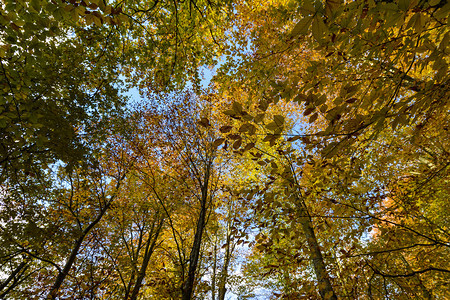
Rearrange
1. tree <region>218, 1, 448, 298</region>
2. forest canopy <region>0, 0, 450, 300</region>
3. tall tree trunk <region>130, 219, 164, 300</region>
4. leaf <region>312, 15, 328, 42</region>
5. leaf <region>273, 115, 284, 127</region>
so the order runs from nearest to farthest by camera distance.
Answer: leaf <region>312, 15, 328, 42</region>, tree <region>218, 1, 448, 298</region>, leaf <region>273, 115, 284, 127</region>, forest canopy <region>0, 0, 450, 300</region>, tall tree trunk <region>130, 219, 164, 300</region>

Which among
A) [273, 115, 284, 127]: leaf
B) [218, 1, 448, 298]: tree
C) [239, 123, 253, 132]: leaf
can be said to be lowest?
[273, 115, 284, 127]: leaf

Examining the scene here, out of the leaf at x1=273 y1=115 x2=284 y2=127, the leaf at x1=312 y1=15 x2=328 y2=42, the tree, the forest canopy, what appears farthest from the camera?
the forest canopy

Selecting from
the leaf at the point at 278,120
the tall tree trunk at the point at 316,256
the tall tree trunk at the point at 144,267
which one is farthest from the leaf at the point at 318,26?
the tall tree trunk at the point at 144,267

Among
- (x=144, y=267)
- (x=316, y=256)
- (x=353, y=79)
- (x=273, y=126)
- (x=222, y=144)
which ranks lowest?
(x=273, y=126)

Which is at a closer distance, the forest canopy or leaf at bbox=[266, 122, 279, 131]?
leaf at bbox=[266, 122, 279, 131]

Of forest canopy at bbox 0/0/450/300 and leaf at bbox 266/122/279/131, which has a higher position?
forest canopy at bbox 0/0/450/300

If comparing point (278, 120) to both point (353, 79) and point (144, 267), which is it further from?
point (144, 267)

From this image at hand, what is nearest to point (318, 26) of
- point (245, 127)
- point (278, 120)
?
point (278, 120)

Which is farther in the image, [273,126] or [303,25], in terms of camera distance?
[273,126]

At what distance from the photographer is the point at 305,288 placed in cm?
230

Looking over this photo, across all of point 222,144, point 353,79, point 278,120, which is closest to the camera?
point 278,120

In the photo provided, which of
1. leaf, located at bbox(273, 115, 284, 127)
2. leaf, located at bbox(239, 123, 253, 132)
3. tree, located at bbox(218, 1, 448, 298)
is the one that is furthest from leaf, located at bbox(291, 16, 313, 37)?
leaf, located at bbox(239, 123, 253, 132)

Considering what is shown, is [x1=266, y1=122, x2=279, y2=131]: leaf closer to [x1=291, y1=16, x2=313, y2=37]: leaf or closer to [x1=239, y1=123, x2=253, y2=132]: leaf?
[x1=239, y1=123, x2=253, y2=132]: leaf

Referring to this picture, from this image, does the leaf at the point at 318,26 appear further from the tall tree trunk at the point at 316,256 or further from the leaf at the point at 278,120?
the tall tree trunk at the point at 316,256
